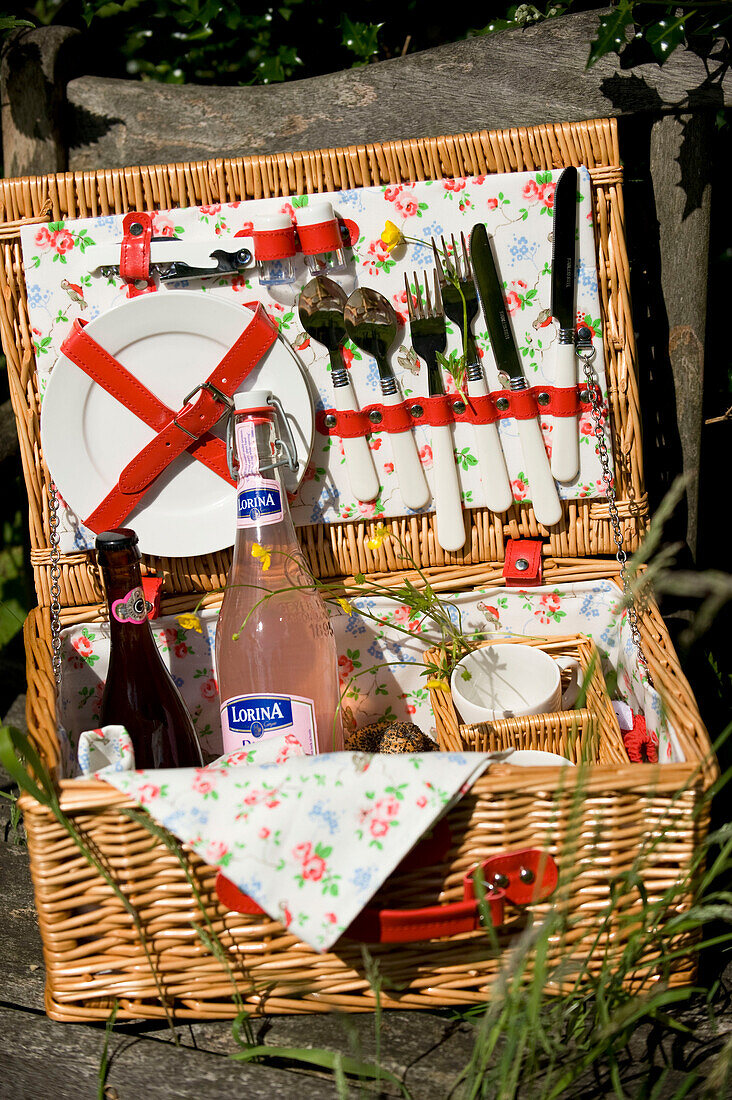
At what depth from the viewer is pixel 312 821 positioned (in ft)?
2.34

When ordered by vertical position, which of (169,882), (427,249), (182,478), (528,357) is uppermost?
(427,249)

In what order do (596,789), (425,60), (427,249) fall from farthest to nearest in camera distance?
(425,60) < (427,249) < (596,789)

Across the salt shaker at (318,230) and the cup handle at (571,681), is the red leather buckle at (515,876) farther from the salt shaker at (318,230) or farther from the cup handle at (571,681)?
the salt shaker at (318,230)

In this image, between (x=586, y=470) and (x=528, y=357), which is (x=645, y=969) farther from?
(x=528, y=357)

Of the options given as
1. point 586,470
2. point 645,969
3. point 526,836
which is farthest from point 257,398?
point 645,969

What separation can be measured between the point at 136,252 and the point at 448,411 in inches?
17.3

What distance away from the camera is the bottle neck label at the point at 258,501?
102 centimetres

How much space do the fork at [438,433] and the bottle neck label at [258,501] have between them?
23 cm

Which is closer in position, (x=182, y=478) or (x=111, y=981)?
(x=111, y=981)

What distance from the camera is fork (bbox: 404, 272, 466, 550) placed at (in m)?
1.11

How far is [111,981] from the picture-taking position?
80 cm

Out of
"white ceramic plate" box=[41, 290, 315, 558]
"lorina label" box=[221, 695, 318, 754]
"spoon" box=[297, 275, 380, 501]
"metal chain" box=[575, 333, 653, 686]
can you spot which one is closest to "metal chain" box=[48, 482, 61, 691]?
"white ceramic plate" box=[41, 290, 315, 558]

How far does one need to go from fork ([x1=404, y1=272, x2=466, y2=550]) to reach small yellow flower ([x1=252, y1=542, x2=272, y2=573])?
0.81 feet

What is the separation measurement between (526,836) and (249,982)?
0.28m
